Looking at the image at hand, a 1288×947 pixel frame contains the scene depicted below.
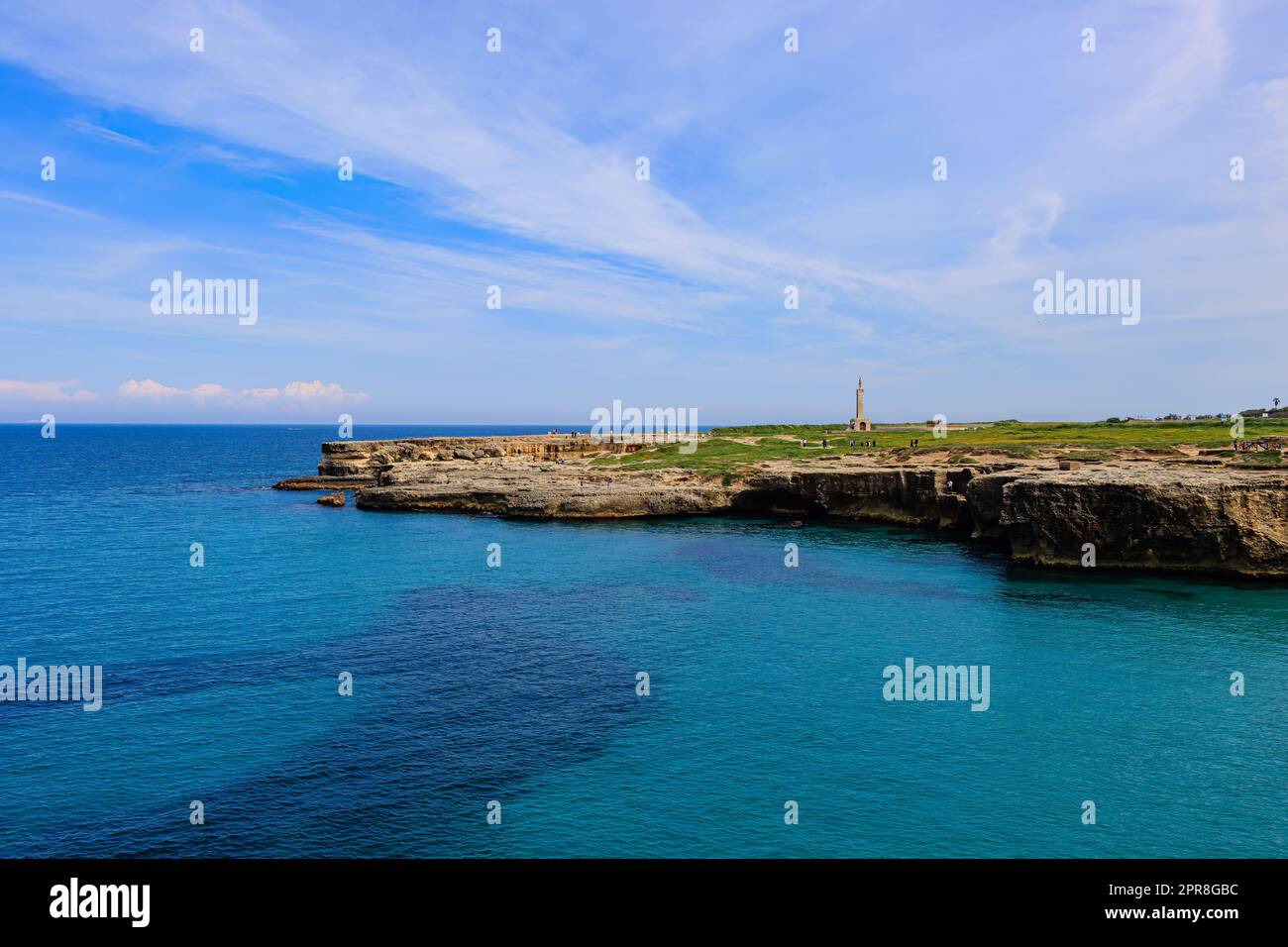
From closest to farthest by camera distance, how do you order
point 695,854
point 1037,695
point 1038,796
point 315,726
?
point 695,854 → point 1038,796 → point 315,726 → point 1037,695

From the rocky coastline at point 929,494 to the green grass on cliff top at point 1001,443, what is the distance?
13.5ft

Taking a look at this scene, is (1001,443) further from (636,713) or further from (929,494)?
(636,713)

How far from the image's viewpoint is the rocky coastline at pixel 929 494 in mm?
44938

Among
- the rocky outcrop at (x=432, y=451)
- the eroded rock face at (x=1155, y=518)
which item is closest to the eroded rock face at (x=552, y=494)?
the rocky outcrop at (x=432, y=451)

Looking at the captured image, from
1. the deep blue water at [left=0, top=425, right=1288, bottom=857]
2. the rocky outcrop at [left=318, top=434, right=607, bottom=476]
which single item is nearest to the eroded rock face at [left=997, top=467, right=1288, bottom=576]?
the deep blue water at [left=0, top=425, right=1288, bottom=857]

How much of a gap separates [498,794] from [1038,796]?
46.2ft

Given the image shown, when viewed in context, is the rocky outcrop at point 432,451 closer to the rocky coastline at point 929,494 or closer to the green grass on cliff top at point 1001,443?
the rocky coastline at point 929,494

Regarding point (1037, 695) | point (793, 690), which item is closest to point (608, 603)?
point (793, 690)

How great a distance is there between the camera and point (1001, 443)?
77.6 m

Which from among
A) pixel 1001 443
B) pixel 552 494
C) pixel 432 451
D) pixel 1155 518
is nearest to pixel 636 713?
pixel 1155 518

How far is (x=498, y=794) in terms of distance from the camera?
20188 mm

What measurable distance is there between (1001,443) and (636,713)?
64.4 meters
